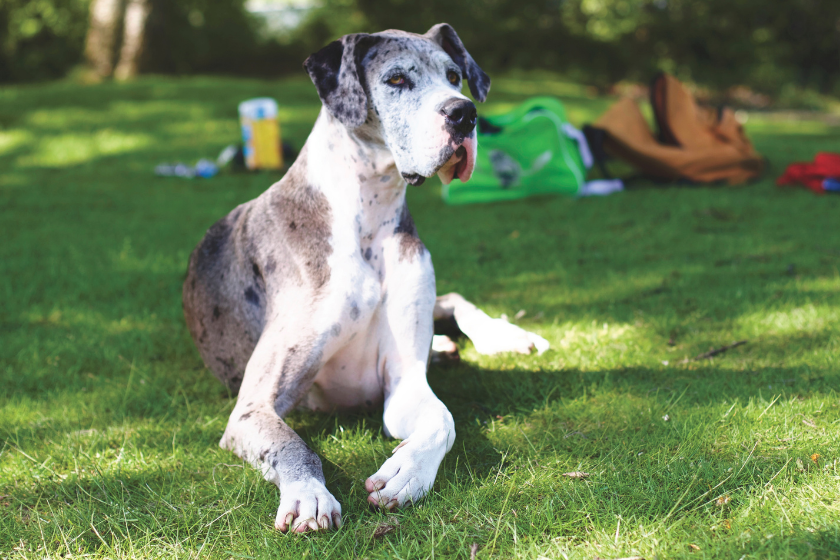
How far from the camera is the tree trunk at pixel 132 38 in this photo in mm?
13750

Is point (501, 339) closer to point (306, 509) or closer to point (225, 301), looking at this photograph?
point (225, 301)

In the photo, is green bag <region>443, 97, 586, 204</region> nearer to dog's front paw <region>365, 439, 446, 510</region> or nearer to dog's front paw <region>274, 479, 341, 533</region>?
dog's front paw <region>365, 439, 446, 510</region>

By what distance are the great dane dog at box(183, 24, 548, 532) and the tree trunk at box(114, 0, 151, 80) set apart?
12510 mm

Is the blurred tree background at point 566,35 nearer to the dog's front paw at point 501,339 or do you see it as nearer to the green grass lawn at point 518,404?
the green grass lawn at point 518,404

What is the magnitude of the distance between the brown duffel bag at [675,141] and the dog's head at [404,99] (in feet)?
18.8

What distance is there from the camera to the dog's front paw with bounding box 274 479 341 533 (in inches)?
86.5

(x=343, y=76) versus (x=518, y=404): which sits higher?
(x=343, y=76)

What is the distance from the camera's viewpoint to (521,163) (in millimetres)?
7863

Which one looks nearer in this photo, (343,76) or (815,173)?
(343,76)

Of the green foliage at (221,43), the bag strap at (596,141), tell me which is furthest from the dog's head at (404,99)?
the green foliage at (221,43)

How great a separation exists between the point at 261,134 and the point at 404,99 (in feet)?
21.0

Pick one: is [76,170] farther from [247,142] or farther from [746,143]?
[746,143]

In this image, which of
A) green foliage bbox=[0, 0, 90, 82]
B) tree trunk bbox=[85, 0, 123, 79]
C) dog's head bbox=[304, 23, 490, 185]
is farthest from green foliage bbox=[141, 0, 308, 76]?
dog's head bbox=[304, 23, 490, 185]

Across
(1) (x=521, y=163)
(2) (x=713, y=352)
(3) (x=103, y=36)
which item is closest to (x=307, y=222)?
(2) (x=713, y=352)
